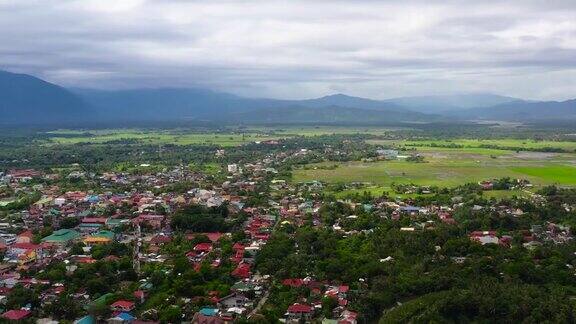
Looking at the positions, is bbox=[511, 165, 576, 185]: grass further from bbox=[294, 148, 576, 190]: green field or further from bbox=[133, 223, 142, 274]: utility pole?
bbox=[133, 223, 142, 274]: utility pole

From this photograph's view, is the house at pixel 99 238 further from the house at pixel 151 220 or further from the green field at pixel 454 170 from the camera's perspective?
the green field at pixel 454 170

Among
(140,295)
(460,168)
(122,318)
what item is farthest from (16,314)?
(460,168)

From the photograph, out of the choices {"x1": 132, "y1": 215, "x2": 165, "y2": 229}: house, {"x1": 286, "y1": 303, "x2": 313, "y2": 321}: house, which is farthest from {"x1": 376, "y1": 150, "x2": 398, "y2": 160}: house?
{"x1": 286, "y1": 303, "x2": 313, "y2": 321}: house

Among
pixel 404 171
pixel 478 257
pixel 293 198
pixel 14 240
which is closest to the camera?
pixel 478 257

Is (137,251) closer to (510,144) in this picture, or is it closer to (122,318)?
(122,318)

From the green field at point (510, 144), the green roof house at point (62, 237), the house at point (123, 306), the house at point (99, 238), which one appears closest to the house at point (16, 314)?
the house at point (123, 306)

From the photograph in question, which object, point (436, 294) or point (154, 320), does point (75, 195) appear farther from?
point (436, 294)

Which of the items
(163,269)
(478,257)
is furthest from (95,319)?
(478,257)
